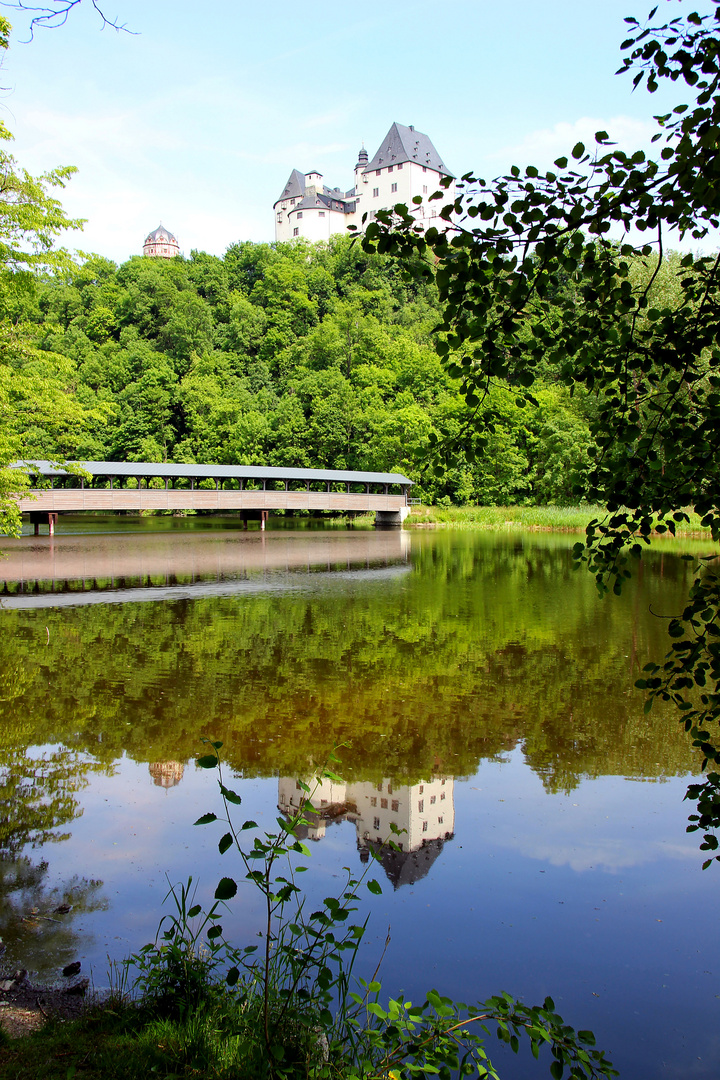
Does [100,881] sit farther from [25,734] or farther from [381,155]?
[381,155]

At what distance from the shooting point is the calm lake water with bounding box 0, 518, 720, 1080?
3498 mm

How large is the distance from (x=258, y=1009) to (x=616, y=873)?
2.59 meters

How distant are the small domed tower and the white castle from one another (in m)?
21.5

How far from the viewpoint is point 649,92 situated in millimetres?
2033

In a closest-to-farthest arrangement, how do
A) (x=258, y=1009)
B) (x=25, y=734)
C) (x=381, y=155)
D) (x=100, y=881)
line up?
(x=258, y=1009)
(x=100, y=881)
(x=25, y=734)
(x=381, y=155)

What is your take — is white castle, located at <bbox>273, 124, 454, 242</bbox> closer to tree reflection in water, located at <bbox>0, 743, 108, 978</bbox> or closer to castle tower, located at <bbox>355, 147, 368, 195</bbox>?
castle tower, located at <bbox>355, 147, 368, 195</bbox>

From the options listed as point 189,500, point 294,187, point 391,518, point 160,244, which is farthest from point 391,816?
point 160,244

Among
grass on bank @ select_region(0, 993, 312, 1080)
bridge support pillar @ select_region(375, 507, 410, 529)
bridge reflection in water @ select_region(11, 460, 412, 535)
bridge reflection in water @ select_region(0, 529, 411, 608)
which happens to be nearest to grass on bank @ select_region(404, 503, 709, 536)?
bridge support pillar @ select_region(375, 507, 410, 529)

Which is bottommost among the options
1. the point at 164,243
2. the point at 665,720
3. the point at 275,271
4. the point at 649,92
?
the point at 665,720

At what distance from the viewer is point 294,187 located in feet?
319

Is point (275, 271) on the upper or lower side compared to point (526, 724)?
upper

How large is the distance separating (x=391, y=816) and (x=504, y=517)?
42.5 meters

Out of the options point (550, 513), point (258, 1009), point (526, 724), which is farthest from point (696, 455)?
point (550, 513)

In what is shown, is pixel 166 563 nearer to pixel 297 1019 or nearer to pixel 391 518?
pixel 297 1019
